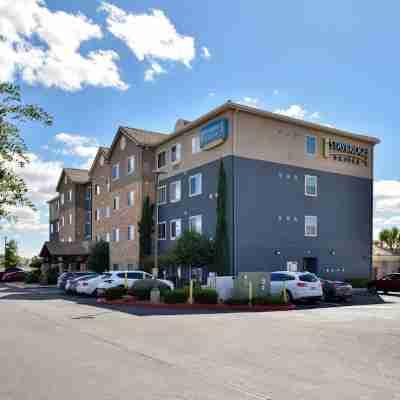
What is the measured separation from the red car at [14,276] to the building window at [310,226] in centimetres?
3448

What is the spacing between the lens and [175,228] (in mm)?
37188

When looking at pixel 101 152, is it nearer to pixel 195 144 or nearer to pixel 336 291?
pixel 195 144

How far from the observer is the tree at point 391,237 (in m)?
79.6

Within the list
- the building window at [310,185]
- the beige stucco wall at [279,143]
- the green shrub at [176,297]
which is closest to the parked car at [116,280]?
the green shrub at [176,297]

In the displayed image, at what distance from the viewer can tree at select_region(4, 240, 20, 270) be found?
81688 mm

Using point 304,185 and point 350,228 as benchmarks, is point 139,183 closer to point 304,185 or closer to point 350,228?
point 304,185

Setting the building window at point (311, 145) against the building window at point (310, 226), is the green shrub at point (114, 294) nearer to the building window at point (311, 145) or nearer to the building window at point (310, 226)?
the building window at point (310, 226)

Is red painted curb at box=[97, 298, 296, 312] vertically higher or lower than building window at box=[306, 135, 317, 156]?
lower

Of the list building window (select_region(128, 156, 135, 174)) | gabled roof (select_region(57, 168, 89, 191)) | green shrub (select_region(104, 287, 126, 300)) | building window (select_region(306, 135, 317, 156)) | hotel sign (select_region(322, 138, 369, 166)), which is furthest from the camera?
gabled roof (select_region(57, 168, 89, 191))

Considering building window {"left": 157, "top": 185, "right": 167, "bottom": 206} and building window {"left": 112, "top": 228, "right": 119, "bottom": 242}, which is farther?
building window {"left": 112, "top": 228, "right": 119, "bottom": 242}

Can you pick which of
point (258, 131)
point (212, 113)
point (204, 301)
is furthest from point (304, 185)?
point (204, 301)

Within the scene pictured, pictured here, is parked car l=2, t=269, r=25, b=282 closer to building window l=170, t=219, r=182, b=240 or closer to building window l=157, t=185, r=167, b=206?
building window l=157, t=185, r=167, b=206

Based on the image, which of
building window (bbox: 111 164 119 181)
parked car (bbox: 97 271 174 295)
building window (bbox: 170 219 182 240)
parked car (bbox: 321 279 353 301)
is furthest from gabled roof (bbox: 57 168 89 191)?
parked car (bbox: 321 279 353 301)

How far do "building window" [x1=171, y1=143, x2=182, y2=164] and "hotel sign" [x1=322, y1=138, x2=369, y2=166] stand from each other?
10591 mm
